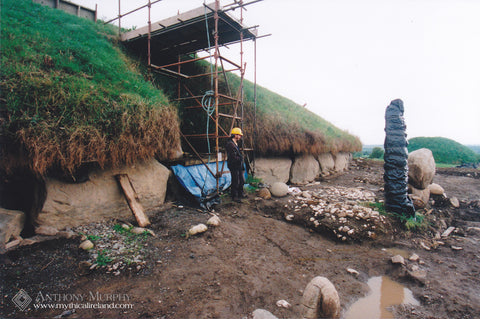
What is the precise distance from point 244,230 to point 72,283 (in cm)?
271

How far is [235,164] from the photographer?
585 centimetres

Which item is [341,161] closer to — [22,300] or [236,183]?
[236,183]

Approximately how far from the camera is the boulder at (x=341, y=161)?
36.4ft

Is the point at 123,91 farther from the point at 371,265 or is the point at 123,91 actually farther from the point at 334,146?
the point at 334,146

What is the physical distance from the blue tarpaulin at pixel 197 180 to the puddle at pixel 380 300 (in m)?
3.58

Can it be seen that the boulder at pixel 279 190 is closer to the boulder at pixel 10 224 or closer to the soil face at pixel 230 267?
the soil face at pixel 230 267

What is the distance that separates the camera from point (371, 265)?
12.1 feet

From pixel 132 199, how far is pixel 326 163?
27.5ft

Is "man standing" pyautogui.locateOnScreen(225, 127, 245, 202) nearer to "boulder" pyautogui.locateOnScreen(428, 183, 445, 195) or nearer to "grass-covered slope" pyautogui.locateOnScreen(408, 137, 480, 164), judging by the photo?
"boulder" pyautogui.locateOnScreen(428, 183, 445, 195)

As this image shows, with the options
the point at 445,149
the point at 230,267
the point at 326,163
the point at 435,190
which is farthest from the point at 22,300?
the point at 445,149

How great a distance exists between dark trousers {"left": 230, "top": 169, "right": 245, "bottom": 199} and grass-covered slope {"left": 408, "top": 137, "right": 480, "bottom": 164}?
1875 centimetres

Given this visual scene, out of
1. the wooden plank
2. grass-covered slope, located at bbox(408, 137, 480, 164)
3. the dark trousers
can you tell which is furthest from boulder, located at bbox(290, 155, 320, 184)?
grass-covered slope, located at bbox(408, 137, 480, 164)

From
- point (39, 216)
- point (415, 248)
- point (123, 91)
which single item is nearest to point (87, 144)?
point (39, 216)

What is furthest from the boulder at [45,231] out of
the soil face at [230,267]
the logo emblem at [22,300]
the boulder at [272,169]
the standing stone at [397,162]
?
the standing stone at [397,162]
